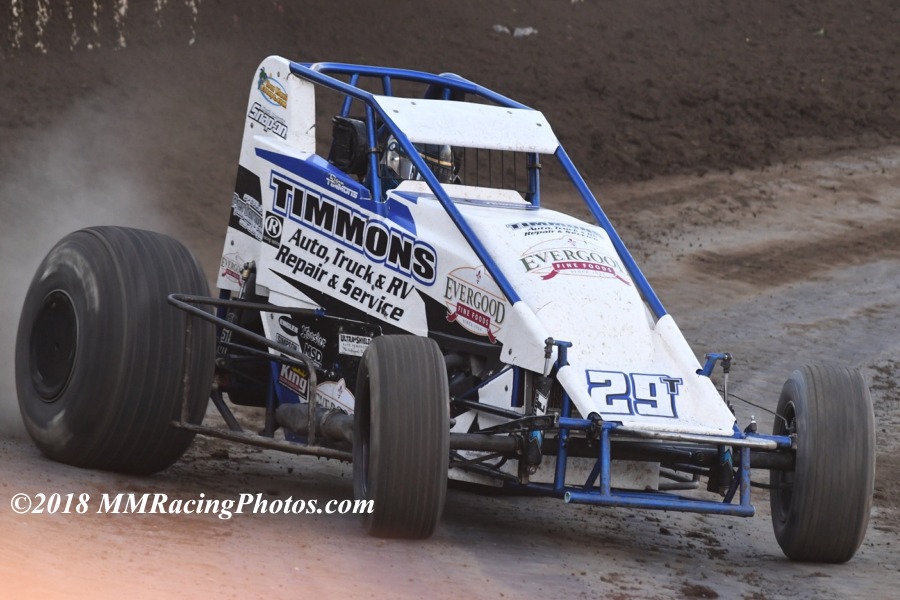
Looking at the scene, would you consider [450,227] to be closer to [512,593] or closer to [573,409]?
[573,409]

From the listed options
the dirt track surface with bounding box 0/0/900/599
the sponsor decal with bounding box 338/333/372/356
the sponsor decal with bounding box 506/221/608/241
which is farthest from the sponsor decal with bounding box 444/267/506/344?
the dirt track surface with bounding box 0/0/900/599

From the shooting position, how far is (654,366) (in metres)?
6.81

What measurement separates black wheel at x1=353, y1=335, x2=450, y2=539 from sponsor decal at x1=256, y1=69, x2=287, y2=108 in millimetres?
2429

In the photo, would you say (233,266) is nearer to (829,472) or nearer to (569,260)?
(569,260)

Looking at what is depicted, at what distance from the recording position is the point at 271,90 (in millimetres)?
8453

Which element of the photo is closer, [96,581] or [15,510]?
[96,581]

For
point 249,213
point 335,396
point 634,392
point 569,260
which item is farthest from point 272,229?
point 634,392

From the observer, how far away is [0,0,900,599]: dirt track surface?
6031 millimetres

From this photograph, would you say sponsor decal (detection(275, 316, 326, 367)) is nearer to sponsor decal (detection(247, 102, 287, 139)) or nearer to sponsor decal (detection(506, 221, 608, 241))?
sponsor decal (detection(247, 102, 287, 139))

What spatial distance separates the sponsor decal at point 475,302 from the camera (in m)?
6.93

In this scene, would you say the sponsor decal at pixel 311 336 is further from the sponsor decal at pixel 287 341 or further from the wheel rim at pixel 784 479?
the wheel rim at pixel 784 479

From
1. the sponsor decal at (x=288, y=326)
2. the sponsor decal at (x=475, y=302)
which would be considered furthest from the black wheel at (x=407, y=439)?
the sponsor decal at (x=288, y=326)

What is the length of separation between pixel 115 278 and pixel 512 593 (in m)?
2.79

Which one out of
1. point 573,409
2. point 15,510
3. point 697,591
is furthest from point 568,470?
point 15,510
